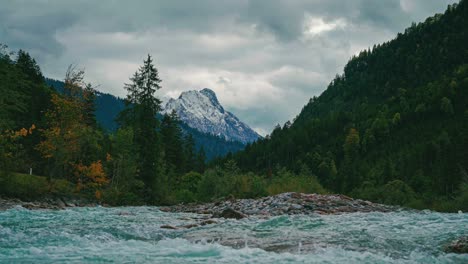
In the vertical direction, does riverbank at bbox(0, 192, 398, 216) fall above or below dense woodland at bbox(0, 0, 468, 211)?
below

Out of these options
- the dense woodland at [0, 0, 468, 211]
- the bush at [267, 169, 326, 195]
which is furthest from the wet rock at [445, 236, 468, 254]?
the bush at [267, 169, 326, 195]

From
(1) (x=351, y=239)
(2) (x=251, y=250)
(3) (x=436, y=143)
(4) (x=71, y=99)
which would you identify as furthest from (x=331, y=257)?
(3) (x=436, y=143)

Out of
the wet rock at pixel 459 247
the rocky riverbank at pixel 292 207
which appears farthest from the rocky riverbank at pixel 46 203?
the wet rock at pixel 459 247

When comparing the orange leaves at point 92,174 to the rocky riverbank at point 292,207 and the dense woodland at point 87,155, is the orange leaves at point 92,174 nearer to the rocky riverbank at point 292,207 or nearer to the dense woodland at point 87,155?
the dense woodland at point 87,155

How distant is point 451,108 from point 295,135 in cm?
5726

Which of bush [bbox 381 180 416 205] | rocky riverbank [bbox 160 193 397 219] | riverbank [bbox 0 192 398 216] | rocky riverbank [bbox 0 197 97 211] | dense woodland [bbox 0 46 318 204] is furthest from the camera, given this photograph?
bush [bbox 381 180 416 205]

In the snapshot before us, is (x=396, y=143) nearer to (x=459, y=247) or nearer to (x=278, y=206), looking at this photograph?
(x=278, y=206)

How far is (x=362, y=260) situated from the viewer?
11.1m

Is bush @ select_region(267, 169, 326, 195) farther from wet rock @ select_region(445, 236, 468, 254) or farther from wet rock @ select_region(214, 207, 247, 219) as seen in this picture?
wet rock @ select_region(445, 236, 468, 254)

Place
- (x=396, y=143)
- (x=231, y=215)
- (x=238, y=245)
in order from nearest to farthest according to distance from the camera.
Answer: (x=238, y=245) → (x=231, y=215) → (x=396, y=143)

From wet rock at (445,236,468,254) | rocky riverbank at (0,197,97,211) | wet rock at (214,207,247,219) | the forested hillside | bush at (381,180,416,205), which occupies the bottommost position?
rocky riverbank at (0,197,97,211)

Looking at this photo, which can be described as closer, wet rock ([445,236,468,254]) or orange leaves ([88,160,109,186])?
wet rock ([445,236,468,254])

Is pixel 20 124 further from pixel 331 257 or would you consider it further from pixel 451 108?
pixel 451 108

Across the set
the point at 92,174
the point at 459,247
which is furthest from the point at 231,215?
the point at 92,174
